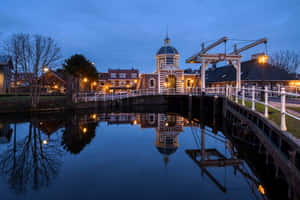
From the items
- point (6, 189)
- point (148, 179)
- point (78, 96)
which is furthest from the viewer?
point (78, 96)

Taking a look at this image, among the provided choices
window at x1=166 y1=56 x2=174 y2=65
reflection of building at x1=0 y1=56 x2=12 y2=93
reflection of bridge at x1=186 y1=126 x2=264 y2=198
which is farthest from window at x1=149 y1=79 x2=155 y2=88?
reflection of bridge at x1=186 y1=126 x2=264 y2=198

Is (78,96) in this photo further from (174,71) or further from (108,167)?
(108,167)

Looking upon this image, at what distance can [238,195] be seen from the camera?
4.95 m

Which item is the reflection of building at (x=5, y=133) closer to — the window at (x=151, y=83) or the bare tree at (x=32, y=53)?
the bare tree at (x=32, y=53)

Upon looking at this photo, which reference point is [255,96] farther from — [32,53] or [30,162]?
[32,53]

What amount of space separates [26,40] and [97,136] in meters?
18.1

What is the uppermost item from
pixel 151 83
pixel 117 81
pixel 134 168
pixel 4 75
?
pixel 117 81

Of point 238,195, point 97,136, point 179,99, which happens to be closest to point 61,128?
point 97,136

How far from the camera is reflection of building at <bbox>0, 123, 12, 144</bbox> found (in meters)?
10.4

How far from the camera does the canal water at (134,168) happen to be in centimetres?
512

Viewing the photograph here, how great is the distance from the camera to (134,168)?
6832mm

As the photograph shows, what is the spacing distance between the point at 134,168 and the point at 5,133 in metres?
9.86

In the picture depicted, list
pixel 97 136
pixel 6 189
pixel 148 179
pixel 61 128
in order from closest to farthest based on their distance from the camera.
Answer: pixel 6 189, pixel 148 179, pixel 97 136, pixel 61 128

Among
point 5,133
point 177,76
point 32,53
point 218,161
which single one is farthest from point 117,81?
point 218,161
